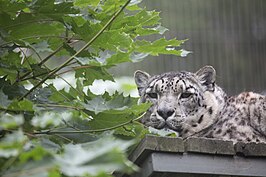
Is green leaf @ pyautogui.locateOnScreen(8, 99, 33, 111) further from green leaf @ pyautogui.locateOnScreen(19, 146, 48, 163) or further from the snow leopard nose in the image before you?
the snow leopard nose

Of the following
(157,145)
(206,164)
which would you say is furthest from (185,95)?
(157,145)

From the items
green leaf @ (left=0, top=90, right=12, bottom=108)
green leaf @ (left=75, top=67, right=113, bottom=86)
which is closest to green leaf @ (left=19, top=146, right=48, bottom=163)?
green leaf @ (left=0, top=90, right=12, bottom=108)

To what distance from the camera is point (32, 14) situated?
262 cm

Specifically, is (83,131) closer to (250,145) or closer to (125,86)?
(250,145)

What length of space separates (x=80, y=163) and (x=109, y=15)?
4.55ft

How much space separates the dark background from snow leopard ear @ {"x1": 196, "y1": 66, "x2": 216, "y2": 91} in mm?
2016

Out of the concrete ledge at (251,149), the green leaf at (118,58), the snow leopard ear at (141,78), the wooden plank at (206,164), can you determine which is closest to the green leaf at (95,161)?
the green leaf at (118,58)

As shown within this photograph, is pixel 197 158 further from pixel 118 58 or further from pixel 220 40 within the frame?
pixel 220 40

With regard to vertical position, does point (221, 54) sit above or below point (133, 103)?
below

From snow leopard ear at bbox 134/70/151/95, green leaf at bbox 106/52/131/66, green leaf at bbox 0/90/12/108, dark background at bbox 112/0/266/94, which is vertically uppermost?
green leaf at bbox 106/52/131/66

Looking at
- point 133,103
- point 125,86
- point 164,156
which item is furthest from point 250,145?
point 125,86

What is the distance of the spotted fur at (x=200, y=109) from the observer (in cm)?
429

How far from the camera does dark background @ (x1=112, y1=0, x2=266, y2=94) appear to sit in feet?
22.9

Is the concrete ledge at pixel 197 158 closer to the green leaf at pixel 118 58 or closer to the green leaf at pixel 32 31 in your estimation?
the green leaf at pixel 118 58
